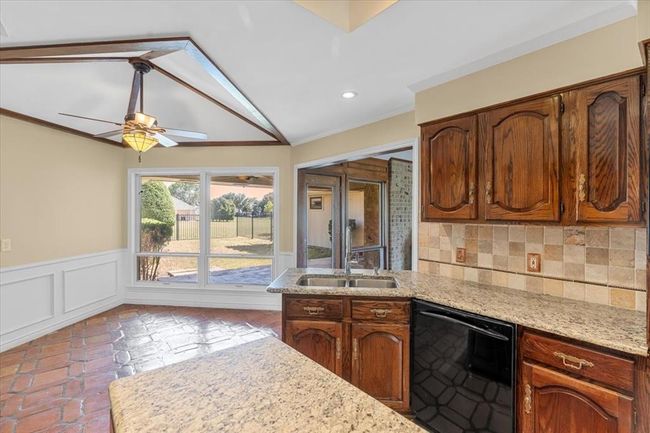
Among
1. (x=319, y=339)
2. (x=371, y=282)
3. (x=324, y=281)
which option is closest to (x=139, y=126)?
(x=324, y=281)

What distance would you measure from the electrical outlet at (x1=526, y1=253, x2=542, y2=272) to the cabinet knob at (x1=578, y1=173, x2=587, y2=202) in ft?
1.79

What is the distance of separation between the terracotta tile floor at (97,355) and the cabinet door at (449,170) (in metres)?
2.50

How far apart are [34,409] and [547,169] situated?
12.9 ft

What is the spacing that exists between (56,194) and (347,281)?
12.5 ft

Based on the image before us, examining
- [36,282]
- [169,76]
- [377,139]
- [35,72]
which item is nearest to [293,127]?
[377,139]

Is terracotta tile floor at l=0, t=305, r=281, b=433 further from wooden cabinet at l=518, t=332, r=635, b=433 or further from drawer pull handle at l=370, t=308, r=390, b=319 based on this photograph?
wooden cabinet at l=518, t=332, r=635, b=433

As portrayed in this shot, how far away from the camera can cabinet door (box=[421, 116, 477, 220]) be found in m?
2.17

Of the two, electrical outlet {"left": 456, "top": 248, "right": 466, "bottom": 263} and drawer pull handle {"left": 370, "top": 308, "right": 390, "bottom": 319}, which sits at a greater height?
electrical outlet {"left": 456, "top": 248, "right": 466, "bottom": 263}

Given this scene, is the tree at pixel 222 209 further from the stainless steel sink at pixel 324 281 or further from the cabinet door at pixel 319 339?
the cabinet door at pixel 319 339

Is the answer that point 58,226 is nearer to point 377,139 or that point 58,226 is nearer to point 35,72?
point 35,72

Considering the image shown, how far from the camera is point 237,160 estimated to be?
4652 mm

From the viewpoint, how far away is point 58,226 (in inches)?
151

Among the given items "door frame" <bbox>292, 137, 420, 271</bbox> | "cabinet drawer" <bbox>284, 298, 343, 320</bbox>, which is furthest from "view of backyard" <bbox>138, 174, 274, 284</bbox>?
"cabinet drawer" <bbox>284, 298, 343, 320</bbox>

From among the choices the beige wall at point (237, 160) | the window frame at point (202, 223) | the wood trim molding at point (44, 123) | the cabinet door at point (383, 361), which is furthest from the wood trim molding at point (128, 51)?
the cabinet door at point (383, 361)
